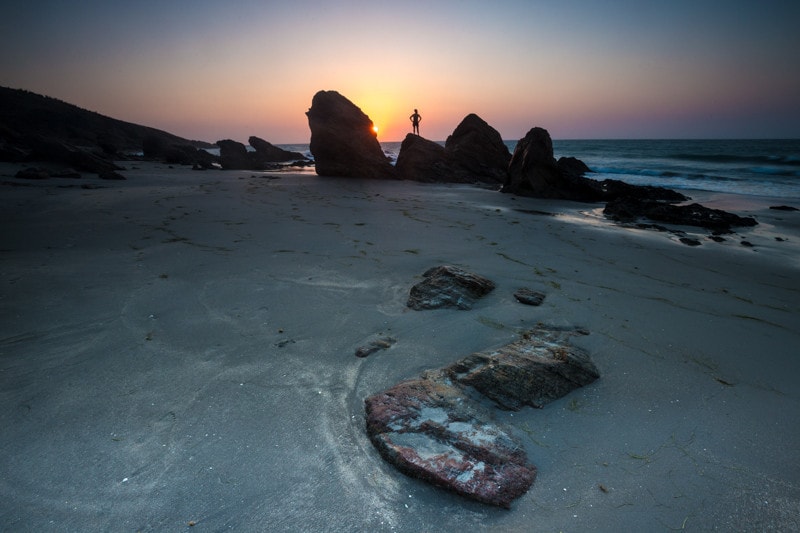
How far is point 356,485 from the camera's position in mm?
1687

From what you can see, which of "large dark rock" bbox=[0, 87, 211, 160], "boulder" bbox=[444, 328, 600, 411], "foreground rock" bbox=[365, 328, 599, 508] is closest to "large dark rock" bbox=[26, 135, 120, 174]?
"foreground rock" bbox=[365, 328, 599, 508]

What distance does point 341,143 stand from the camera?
60.3 ft

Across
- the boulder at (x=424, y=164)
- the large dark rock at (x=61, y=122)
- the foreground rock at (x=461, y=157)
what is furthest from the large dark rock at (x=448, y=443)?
the large dark rock at (x=61, y=122)

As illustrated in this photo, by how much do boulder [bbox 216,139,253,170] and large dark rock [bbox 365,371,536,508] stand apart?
2473 cm

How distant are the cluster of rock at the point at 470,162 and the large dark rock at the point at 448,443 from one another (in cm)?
980

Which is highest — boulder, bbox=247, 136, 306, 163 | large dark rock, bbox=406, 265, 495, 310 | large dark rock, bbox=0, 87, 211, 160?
large dark rock, bbox=0, 87, 211, 160

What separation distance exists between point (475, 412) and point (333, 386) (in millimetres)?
921

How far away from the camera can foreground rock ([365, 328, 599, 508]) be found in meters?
1.69

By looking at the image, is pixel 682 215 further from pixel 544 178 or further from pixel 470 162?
pixel 470 162

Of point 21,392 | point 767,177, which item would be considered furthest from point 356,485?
point 767,177

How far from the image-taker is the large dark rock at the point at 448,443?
65.6 inches

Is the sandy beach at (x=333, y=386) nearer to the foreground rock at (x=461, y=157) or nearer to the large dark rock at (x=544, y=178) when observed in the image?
the large dark rock at (x=544, y=178)

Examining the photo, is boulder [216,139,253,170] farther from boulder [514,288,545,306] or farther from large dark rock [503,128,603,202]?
boulder [514,288,545,306]

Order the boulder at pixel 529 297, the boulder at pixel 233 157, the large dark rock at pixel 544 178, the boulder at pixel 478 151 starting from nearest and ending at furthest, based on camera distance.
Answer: the boulder at pixel 529 297
the large dark rock at pixel 544 178
the boulder at pixel 478 151
the boulder at pixel 233 157
